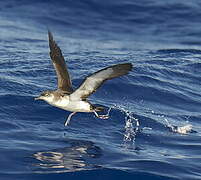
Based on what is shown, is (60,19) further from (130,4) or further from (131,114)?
(131,114)

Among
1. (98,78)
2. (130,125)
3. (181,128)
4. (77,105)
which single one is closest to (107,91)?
(130,125)

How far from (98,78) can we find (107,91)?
5444 mm

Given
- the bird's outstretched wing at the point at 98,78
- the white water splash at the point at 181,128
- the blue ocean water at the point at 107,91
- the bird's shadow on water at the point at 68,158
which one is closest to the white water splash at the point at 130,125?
the blue ocean water at the point at 107,91

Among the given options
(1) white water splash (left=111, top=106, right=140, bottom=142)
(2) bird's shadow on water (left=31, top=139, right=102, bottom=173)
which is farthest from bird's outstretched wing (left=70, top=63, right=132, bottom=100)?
(1) white water splash (left=111, top=106, right=140, bottom=142)

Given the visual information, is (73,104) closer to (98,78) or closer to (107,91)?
(98,78)

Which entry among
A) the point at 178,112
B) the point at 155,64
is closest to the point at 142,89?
the point at 178,112

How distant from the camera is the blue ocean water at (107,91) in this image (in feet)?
34.0

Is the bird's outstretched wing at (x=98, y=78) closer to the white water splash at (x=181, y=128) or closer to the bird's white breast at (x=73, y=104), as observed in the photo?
the bird's white breast at (x=73, y=104)

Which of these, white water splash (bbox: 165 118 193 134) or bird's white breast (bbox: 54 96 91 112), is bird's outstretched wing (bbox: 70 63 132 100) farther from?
white water splash (bbox: 165 118 193 134)

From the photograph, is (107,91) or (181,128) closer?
(181,128)

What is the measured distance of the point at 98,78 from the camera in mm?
9406

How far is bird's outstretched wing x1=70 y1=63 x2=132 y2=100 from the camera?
29.5 feet

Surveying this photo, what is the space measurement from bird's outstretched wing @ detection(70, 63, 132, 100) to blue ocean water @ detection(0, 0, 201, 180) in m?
1.13

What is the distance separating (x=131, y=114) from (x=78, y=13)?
10.2 metres
